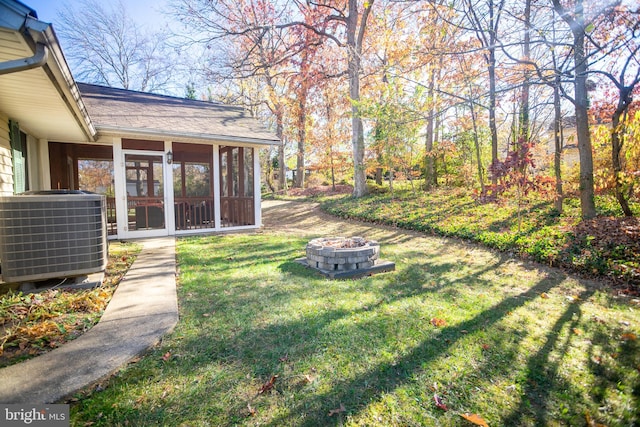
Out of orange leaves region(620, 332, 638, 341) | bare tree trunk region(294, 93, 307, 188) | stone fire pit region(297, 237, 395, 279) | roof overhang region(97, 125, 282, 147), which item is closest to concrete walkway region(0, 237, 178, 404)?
stone fire pit region(297, 237, 395, 279)

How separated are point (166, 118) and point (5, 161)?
3.87m

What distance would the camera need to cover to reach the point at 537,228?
22.7 feet

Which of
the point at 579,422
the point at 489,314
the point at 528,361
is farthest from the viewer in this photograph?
the point at 489,314

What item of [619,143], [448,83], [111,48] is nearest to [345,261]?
[619,143]

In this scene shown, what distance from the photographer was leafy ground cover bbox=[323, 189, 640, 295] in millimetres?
4863

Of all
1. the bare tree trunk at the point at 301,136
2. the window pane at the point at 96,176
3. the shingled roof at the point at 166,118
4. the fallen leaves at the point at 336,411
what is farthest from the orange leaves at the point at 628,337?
the bare tree trunk at the point at 301,136

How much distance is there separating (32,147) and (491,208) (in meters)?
11.7

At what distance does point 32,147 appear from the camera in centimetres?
693

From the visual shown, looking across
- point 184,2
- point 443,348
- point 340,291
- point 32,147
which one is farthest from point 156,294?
point 184,2

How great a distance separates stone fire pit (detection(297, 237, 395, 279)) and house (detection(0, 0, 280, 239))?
4.06 m

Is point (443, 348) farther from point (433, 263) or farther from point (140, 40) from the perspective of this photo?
point (140, 40)

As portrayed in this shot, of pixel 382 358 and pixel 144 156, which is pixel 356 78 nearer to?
pixel 144 156

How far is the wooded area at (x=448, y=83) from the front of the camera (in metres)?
5.88

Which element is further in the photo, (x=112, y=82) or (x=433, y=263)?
(x=112, y=82)
